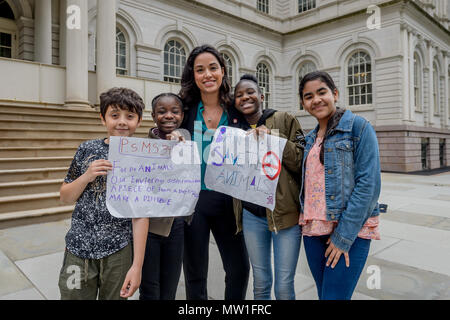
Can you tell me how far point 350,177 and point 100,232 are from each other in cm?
152

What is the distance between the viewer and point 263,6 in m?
20.5

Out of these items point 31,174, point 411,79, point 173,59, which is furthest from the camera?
point 411,79

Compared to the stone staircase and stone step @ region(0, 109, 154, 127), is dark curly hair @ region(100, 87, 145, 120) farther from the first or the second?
stone step @ region(0, 109, 154, 127)

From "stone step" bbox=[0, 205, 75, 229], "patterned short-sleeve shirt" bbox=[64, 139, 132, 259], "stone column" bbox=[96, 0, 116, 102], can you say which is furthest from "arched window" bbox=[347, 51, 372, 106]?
"patterned short-sleeve shirt" bbox=[64, 139, 132, 259]

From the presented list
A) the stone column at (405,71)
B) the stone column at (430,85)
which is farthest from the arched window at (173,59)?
the stone column at (430,85)

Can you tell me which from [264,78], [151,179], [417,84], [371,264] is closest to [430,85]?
[417,84]

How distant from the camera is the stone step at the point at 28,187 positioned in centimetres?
564

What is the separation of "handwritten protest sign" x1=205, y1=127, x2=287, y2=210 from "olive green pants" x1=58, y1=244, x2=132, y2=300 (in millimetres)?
757

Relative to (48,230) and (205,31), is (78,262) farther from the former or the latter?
(205,31)

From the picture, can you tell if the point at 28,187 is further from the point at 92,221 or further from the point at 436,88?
the point at 436,88

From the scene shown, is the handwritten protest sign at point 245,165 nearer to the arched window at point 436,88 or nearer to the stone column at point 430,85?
the stone column at point 430,85

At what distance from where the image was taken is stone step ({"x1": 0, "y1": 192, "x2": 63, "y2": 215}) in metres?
5.33

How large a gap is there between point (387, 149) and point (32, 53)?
Result: 18.1 metres

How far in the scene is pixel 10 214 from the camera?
5180 millimetres
